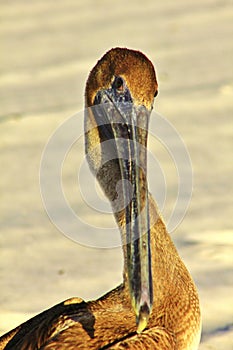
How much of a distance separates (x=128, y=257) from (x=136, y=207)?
0.20m

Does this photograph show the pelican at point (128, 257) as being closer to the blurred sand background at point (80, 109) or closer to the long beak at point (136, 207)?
the long beak at point (136, 207)

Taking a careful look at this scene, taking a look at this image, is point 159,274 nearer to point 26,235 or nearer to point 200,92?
point 26,235

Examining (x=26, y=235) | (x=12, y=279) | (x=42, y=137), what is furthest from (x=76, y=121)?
(x=12, y=279)

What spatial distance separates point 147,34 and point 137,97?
18.8 feet

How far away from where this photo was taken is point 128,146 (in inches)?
154

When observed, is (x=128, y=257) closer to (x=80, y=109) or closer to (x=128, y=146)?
(x=128, y=146)

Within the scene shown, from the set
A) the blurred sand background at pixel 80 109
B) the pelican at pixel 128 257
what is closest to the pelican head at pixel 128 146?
the pelican at pixel 128 257

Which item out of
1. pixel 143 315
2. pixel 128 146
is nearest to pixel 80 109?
pixel 128 146

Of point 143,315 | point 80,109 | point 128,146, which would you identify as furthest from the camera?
point 80,109

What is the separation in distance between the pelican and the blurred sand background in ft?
2.96

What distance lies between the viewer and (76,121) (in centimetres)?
744

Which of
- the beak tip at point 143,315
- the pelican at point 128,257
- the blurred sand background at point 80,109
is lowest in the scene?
the beak tip at point 143,315

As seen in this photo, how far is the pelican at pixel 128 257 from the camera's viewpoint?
152 inches

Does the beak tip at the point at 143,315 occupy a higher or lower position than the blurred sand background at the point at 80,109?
lower
